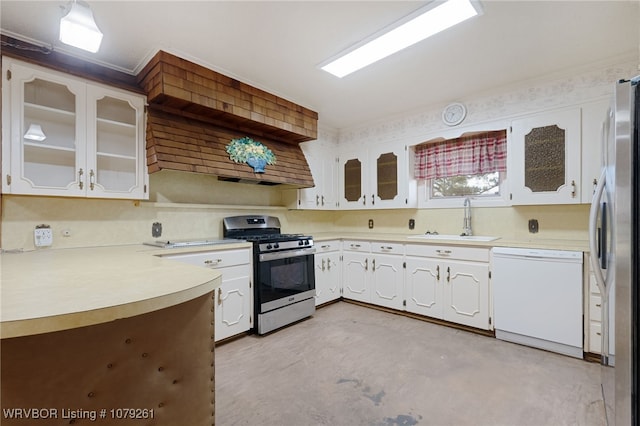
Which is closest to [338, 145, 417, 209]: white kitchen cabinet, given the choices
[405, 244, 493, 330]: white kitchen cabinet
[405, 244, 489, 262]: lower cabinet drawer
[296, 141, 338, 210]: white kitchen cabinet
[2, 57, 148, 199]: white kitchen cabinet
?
[296, 141, 338, 210]: white kitchen cabinet

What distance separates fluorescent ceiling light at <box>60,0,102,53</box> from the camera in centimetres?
139

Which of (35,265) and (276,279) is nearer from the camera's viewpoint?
(35,265)

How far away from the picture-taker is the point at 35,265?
1346 millimetres

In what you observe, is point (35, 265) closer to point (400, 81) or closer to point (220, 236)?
point (220, 236)

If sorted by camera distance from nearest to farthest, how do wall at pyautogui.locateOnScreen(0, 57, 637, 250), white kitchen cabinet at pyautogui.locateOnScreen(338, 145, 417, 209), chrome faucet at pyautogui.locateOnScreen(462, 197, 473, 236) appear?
1. wall at pyautogui.locateOnScreen(0, 57, 637, 250)
2. chrome faucet at pyautogui.locateOnScreen(462, 197, 473, 236)
3. white kitchen cabinet at pyautogui.locateOnScreen(338, 145, 417, 209)

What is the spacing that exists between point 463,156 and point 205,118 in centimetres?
277

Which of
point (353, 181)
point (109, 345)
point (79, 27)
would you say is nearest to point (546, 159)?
point (353, 181)

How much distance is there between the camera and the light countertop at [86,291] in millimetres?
659

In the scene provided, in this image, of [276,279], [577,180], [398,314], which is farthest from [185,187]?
[577,180]

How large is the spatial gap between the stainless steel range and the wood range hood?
25.0 inches

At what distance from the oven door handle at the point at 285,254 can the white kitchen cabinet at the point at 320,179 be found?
0.73 m

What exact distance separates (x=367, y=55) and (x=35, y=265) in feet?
8.03

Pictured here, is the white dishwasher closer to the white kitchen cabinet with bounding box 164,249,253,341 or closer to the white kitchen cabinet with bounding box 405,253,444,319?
the white kitchen cabinet with bounding box 405,253,444,319

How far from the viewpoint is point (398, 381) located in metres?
1.96
